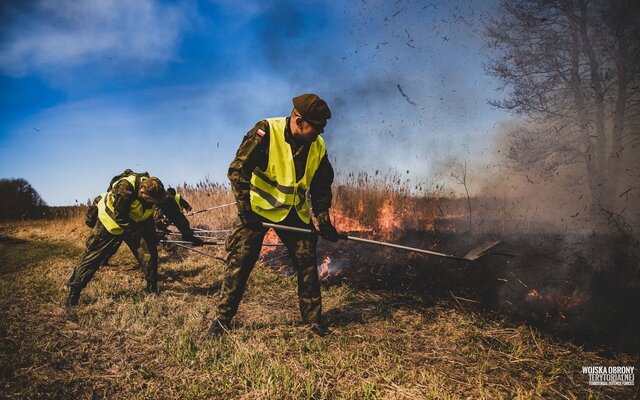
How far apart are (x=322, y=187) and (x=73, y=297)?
3.97 metres

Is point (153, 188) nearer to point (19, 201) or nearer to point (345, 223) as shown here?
point (345, 223)

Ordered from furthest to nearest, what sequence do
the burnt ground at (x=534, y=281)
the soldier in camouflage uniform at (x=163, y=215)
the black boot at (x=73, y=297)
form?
the soldier in camouflage uniform at (x=163, y=215) → the black boot at (x=73, y=297) → the burnt ground at (x=534, y=281)

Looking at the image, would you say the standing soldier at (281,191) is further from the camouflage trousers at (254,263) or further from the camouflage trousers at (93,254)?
the camouflage trousers at (93,254)

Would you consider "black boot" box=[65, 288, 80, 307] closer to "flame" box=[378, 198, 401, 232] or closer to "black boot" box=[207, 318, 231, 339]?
"black boot" box=[207, 318, 231, 339]

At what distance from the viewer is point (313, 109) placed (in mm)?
3051

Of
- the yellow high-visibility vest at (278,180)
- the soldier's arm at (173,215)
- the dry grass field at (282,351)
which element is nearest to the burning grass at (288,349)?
the dry grass field at (282,351)

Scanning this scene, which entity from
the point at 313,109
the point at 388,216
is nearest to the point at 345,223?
the point at 388,216

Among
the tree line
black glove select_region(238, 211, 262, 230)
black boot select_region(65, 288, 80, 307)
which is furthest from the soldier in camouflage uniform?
the tree line

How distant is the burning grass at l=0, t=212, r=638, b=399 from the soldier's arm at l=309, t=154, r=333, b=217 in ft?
4.50

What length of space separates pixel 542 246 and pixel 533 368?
327 centimetres

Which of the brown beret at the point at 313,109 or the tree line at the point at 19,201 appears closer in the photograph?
the brown beret at the point at 313,109

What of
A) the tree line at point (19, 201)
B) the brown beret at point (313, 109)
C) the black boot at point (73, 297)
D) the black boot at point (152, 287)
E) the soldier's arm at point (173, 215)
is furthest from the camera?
the tree line at point (19, 201)

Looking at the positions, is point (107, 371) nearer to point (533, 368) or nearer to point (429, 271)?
point (533, 368)

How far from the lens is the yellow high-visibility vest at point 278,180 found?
323 centimetres
